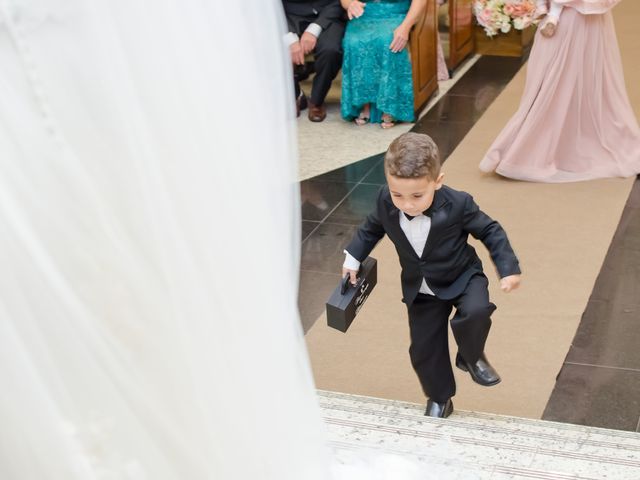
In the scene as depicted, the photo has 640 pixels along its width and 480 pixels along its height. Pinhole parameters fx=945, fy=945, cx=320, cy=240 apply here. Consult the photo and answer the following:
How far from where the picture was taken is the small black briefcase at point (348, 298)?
2727 millimetres

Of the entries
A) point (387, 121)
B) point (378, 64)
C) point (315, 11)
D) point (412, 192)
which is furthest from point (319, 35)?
point (412, 192)

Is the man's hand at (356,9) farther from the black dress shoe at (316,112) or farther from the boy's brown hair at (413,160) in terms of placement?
the boy's brown hair at (413,160)

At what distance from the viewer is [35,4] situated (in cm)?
116

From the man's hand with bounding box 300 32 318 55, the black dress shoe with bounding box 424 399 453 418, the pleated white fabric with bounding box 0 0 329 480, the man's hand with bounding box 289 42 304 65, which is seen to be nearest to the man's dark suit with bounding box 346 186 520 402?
the black dress shoe with bounding box 424 399 453 418

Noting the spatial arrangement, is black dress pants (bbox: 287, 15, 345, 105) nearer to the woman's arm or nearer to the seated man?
the seated man

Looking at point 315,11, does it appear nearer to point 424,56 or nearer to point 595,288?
point 424,56

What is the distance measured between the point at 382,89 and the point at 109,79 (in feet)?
16.8

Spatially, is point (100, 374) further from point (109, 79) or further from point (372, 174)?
point (372, 174)

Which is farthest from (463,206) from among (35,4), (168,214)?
(35,4)

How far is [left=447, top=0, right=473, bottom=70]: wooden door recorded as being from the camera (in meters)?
7.27

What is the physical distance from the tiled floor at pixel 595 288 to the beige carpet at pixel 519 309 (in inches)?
2.4

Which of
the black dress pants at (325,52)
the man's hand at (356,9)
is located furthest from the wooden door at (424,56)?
the black dress pants at (325,52)

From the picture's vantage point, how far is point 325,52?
652 centimetres

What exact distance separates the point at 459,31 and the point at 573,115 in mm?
2428
